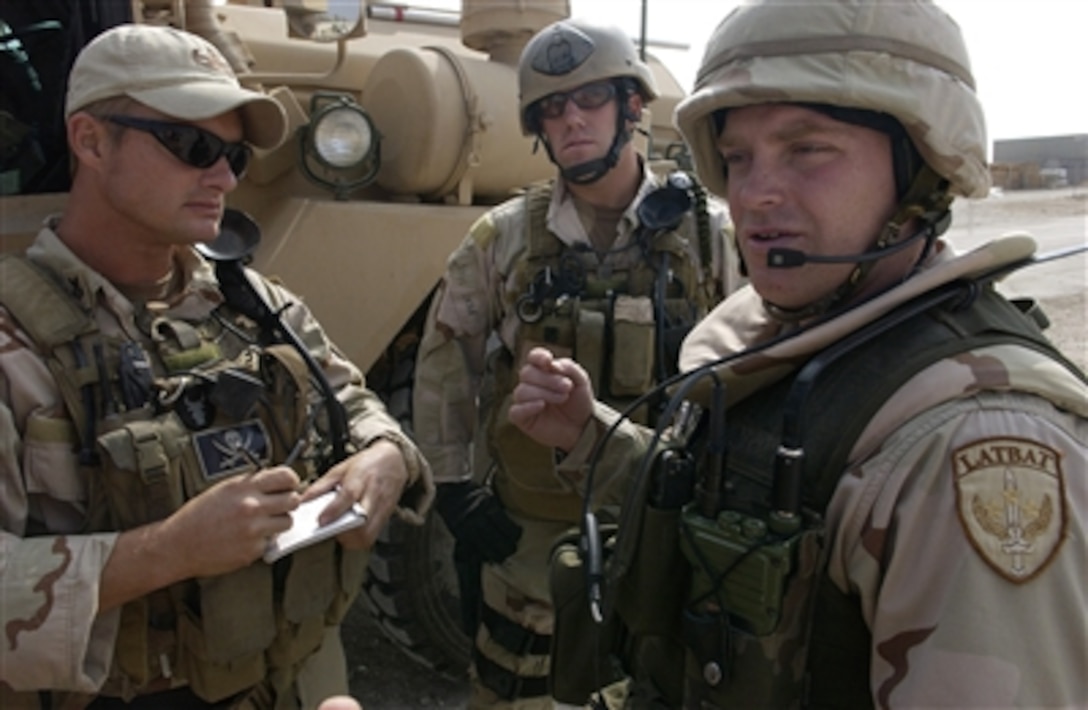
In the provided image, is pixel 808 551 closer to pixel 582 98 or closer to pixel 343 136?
pixel 582 98

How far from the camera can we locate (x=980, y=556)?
101 cm

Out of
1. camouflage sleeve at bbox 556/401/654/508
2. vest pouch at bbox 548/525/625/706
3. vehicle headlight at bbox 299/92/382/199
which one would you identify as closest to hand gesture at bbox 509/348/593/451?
camouflage sleeve at bbox 556/401/654/508

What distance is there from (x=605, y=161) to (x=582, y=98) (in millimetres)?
219

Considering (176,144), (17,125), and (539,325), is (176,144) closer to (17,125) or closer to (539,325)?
(539,325)

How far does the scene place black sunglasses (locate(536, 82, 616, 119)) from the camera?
9.32 ft

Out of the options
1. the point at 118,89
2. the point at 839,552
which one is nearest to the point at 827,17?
the point at 839,552

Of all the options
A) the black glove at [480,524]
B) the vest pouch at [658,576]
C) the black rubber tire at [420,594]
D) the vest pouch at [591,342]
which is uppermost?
the vest pouch at [658,576]

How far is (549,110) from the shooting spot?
2881 mm

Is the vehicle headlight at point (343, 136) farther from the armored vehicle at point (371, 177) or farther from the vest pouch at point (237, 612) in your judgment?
the vest pouch at point (237, 612)

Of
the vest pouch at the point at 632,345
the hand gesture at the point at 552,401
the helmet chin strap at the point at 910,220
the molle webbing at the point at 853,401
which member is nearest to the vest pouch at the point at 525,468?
the vest pouch at the point at 632,345

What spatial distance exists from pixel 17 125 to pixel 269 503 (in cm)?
228

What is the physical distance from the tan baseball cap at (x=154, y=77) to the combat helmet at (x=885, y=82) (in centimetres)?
103

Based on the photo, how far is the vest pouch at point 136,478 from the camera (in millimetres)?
1658

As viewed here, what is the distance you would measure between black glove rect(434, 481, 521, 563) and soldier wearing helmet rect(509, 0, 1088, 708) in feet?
4.33
